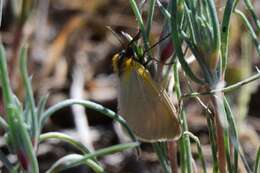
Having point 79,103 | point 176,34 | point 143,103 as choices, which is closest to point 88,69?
point 143,103

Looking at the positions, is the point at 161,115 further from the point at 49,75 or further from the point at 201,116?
the point at 49,75

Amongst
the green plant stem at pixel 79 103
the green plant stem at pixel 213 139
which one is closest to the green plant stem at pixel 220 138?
the green plant stem at pixel 213 139

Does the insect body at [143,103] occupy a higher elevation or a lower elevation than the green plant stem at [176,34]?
lower

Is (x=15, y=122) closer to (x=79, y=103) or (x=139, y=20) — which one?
(x=79, y=103)

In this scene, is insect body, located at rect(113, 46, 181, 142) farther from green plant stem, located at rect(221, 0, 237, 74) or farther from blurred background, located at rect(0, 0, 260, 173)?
blurred background, located at rect(0, 0, 260, 173)

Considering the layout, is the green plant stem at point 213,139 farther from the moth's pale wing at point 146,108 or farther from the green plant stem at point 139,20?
the green plant stem at point 139,20

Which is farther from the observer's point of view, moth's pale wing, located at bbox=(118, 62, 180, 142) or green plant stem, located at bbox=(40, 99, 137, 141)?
moth's pale wing, located at bbox=(118, 62, 180, 142)

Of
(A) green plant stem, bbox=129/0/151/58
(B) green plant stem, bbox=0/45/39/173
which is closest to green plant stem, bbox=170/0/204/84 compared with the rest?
(A) green plant stem, bbox=129/0/151/58

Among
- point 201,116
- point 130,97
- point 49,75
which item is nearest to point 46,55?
point 49,75
